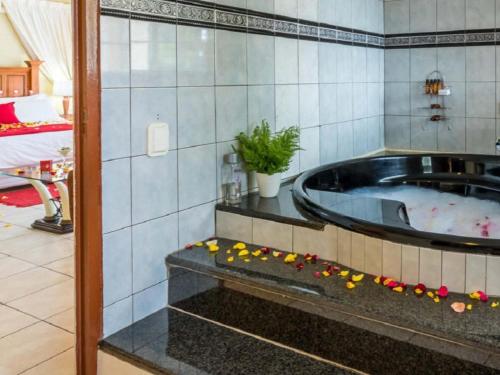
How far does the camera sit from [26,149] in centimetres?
Answer: 588

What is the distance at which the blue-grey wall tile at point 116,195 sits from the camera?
6.44 feet

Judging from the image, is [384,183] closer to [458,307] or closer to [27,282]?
[458,307]

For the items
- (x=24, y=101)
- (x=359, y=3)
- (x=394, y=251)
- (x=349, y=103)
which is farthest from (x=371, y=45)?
(x=24, y=101)

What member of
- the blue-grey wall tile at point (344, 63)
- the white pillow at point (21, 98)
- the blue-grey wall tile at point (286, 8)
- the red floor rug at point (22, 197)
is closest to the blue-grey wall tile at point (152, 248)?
the blue-grey wall tile at point (286, 8)

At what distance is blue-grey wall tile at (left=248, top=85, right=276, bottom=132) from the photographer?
2.71m

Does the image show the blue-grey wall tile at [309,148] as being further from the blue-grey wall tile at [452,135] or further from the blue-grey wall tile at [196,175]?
the blue-grey wall tile at [452,135]

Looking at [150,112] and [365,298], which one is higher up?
[150,112]

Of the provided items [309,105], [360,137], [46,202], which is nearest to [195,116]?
[309,105]

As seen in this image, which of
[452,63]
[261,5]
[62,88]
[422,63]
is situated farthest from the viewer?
[62,88]

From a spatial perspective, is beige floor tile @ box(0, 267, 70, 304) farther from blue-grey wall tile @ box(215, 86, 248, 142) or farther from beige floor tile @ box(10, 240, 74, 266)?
blue-grey wall tile @ box(215, 86, 248, 142)

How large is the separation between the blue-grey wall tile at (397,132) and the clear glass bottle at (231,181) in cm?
234

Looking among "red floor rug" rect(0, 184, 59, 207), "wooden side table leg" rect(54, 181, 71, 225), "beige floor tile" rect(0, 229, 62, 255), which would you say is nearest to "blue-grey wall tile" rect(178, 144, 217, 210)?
"beige floor tile" rect(0, 229, 62, 255)

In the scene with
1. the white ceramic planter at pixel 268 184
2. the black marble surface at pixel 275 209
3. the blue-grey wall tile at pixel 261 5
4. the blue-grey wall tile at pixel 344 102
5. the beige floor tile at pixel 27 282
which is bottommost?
the beige floor tile at pixel 27 282

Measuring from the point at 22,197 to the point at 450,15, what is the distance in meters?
4.28
